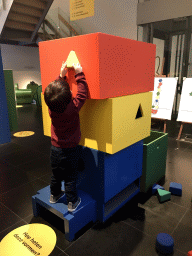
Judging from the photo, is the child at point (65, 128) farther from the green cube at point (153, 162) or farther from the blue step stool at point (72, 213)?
the green cube at point (153, 162)

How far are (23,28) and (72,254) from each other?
6.24m

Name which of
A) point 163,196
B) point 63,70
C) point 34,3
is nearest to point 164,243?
point 163,196

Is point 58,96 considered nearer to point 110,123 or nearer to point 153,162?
point 110,123

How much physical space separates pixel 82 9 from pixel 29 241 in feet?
6.92

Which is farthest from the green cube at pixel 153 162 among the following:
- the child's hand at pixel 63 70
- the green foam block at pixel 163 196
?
the child's hand at pixel 63 70

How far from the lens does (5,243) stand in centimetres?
141

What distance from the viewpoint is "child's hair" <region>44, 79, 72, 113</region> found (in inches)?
50.4

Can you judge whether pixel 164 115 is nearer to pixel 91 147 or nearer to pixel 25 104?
pixel 91 147

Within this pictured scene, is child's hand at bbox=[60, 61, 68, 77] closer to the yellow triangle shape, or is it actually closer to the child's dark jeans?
the yellow triangle shape

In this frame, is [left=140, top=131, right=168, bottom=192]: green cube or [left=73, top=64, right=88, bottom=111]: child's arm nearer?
[left=73, top=64, right=88, bottom=111]: child's arm

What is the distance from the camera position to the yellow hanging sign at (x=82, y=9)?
2.14m

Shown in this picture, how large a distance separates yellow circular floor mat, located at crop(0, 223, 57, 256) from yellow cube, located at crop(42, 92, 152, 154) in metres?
0.66

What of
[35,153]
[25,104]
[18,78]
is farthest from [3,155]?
[18,78]

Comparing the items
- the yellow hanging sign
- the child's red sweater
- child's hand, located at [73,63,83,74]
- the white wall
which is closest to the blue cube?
the child's red sweater
